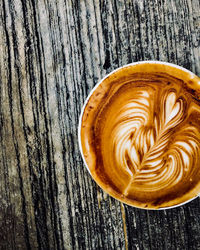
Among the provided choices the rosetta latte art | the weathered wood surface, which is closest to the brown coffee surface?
the rosetta latte art

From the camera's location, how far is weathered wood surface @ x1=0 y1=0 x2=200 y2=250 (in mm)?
780

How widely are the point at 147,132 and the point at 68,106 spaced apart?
26 centimetres

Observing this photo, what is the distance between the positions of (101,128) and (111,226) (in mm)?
330

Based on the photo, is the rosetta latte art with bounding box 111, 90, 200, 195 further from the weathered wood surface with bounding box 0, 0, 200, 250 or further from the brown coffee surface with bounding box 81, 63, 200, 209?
the weathered wood surface with bounding box 0, 0, 200, 250

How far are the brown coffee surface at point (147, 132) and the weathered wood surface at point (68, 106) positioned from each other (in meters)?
0.11

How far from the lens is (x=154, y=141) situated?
Result: 687 millimetres

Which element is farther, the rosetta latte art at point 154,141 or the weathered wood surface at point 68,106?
the weathered wood surface at point 68,106

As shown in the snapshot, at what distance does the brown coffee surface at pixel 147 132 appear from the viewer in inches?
26.7

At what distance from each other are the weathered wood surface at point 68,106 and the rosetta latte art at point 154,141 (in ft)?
0.52

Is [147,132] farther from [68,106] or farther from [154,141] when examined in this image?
[68,106]

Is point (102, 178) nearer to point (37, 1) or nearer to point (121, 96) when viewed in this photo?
point (121, 96)

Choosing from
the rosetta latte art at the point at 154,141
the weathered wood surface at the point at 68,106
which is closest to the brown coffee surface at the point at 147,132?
the rosetta latte art at the point at 154,141

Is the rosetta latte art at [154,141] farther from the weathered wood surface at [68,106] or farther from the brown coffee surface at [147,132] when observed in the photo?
the weathered wood surface at [68,106]

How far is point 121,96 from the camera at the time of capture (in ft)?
2.24
